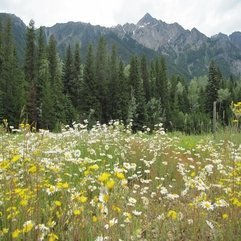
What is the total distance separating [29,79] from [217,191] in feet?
169

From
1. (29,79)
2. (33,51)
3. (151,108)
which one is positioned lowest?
(151,108)

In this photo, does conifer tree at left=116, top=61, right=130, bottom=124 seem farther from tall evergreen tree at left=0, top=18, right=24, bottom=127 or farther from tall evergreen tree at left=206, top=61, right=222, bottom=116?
tall evergreen tree at left=0, top=18, right=24, bottom=127

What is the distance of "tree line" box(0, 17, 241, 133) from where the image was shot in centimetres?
4700

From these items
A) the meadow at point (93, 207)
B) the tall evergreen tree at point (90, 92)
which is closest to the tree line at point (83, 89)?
the tall evergreen tree at point (90, 92)

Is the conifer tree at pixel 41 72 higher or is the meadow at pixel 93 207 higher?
the conifer tree at pixel 41 72

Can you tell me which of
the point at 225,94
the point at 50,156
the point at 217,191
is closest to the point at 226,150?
the point at 217,191

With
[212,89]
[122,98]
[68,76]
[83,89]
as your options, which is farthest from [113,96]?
[212,89]

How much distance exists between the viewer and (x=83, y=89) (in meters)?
61.5

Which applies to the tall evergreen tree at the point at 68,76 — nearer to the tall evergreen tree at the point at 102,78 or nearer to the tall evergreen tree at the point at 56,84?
the tall evergreen tree at the point at 56,84

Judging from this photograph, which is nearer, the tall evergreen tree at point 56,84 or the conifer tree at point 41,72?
the conifer tree at point 41,72

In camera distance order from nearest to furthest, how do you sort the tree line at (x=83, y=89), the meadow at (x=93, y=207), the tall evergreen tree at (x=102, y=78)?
the meadow at (x=93, y=207), the tree line at (x=83, y=89), the tall evergreen tree at (x=102, y=78)

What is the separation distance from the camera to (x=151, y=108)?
6556 centimetres

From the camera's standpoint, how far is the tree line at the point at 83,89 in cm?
4700

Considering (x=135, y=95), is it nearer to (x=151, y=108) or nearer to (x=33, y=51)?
(x=151, y=108)
